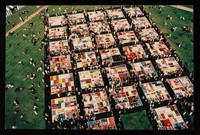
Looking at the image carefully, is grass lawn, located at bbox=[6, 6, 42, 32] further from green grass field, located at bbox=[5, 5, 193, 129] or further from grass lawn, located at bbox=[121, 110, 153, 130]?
grass lawn, located at bbox=[121, 110, 153, 130]

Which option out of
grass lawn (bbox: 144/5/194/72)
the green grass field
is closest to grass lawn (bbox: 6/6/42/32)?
the green grass field

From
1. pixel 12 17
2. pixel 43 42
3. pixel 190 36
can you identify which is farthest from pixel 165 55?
pixel 12 17

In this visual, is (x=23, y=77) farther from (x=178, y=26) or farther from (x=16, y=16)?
(x=178, y=26)

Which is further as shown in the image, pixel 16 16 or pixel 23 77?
pixel 16 16

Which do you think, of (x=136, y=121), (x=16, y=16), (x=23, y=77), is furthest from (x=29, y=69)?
(x=136, y=121)

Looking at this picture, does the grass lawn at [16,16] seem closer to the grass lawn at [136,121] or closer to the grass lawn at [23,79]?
the grass lawn at [23,79]
